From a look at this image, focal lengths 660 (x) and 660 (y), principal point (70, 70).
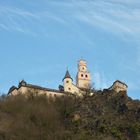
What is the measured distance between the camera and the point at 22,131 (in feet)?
292

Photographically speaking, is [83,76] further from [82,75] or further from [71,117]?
[71,117]

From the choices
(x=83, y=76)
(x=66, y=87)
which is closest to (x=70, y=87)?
(x=66, y=87)

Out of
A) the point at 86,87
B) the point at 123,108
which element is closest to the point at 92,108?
the point at 123,108

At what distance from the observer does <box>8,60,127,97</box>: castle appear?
360 ft

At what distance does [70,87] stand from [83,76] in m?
10.2

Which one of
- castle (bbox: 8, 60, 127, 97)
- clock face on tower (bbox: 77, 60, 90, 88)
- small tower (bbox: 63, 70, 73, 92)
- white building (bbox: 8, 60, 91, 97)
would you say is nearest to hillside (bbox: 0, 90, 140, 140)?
white building (bbox: 8, 60, 91, 97)

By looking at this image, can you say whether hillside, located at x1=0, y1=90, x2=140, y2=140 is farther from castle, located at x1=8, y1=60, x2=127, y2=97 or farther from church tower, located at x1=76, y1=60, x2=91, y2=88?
church tower, located at x1=76, y1=60, x2=91, y2=88

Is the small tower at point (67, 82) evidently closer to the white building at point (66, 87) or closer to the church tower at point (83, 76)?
the white building at point (66, 87)

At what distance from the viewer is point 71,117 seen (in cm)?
9638

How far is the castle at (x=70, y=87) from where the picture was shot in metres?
110

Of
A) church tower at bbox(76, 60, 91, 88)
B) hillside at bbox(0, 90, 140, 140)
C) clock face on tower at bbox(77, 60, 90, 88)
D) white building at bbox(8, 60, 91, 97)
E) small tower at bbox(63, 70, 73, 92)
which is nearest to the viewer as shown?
hillside at bbox(0, 90, 140, 140)

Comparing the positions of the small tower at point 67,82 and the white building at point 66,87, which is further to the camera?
the small tower at point 67,82

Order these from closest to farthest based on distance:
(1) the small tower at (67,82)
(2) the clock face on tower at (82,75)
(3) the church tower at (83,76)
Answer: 1. (1) the small tower at (67,82)
2. (3) the church tower at (83,76)
3. (2) the clock face on tower at (82,75)

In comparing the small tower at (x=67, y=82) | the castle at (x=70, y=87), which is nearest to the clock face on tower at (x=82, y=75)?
the castle at (x=70, y=87)
